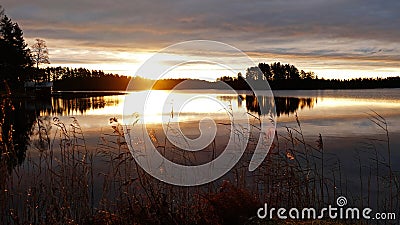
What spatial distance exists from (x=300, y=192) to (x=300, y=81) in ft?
378

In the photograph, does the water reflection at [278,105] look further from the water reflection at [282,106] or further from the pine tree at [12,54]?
the pine tree at [12,54]

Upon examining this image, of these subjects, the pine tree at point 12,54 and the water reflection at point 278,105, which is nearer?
the water reflection at point 278,105

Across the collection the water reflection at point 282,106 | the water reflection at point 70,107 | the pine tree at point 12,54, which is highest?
the pine tree at point 12,54

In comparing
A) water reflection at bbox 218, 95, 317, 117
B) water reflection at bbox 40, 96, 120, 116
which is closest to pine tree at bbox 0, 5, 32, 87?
water reflection at bbox 40, 96, 120, 116

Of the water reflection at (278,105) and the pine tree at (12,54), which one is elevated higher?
the pine tree at (12,54)

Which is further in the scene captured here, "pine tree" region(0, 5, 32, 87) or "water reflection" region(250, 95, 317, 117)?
"pine tree" region(0, 5, 32, 87)

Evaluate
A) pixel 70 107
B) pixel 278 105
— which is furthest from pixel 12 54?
pixel 278 105

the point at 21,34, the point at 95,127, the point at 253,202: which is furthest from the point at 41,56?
the point at 253,202

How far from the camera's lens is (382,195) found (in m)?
8.66

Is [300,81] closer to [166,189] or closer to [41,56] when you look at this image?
[41,56]

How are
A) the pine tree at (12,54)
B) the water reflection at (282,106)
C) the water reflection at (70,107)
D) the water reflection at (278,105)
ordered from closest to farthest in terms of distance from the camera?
the water reflection at (278,105), the water reflection at (282,106), the water reflection at (70,107), the pine tree at (12,54)

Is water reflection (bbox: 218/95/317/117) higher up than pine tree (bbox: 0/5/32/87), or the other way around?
pine tree (bbox: 0/5/32/87)

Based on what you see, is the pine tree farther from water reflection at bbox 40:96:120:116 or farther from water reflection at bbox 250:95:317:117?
water reflection at bbox 250:95:317:117

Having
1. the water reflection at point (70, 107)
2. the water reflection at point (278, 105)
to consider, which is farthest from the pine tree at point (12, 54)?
the water reflection at point (278, 105)
